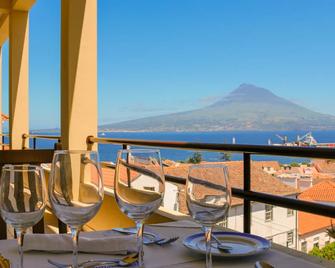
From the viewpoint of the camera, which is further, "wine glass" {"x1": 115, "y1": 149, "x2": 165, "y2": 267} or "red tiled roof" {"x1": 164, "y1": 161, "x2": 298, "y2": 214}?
"red tiled roof" {"x1": 164, "y1": 161, "x2": 298, "y2": 214}

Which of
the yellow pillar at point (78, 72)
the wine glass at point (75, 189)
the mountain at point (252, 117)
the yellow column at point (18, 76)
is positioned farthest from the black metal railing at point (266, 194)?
the mountain at point (252, 117)

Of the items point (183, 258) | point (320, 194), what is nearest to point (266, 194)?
point (183, 258)

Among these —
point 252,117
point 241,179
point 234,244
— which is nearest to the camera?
point 234,244

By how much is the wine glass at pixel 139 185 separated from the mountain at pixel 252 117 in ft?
185

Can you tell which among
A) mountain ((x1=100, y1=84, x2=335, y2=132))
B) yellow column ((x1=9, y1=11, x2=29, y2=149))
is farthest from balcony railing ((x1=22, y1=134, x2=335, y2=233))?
mountain ((x1=100, y1=84, x2=335, y2=132))

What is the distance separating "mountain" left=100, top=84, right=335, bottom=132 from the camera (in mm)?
61969

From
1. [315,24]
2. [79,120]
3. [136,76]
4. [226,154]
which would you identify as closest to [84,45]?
[79,120]

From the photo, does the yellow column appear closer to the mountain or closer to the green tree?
the green tree

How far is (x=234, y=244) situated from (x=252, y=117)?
68428 millimetres

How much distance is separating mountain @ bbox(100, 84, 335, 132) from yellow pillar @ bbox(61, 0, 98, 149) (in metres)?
53.5

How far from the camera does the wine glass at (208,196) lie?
2.18 ft

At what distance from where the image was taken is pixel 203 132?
67.1m

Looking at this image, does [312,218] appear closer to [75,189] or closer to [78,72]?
[78,72]

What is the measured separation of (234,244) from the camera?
2.89 feet
